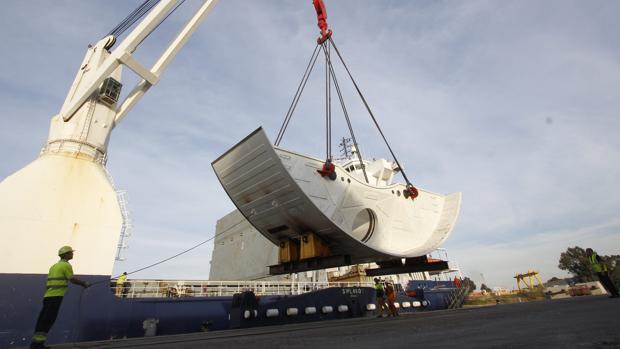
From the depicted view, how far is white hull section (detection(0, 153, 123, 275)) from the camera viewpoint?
31.6 ft

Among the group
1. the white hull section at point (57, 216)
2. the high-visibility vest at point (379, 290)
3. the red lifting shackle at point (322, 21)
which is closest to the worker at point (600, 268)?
the high-visibility vest at point (379, 290)

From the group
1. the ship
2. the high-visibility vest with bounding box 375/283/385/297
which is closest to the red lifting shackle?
the ship

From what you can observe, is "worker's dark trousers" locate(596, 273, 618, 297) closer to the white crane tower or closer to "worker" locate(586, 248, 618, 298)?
"worker" locate(586, 248, 618, 298)

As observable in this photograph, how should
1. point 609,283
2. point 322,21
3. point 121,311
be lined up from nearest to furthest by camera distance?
point 609,283 < point 121,311 < point 322,21

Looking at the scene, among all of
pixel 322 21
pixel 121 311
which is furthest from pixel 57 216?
pixel 322 21

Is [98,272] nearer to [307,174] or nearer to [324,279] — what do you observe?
[307,174]

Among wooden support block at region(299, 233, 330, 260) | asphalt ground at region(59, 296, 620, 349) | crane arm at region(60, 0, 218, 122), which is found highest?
crane arm at region(60, 0, 218, 122)

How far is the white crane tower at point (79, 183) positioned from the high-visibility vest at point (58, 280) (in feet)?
19.7

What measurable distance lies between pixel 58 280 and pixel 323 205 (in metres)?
6.08

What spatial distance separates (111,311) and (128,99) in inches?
319

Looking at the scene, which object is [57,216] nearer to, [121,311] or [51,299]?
[121,311]

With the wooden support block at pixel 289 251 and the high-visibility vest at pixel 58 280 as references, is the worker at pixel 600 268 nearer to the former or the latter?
the wooden support block at pixel 289 251

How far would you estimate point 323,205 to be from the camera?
9500 millimetres

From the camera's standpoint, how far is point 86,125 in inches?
480
